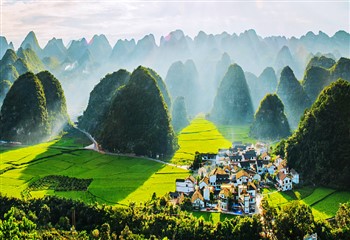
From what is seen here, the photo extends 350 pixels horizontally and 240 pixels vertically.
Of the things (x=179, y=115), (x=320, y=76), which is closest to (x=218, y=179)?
(x=179, y=115)

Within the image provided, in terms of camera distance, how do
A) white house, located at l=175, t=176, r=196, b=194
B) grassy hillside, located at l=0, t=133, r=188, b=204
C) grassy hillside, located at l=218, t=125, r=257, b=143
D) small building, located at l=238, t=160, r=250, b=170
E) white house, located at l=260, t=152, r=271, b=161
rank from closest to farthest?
grassy hillside, located at l=0, t=133, r=188, b=204 < white house, located at l=175, t=176, r=196, b=194 < small building, located at l=238, t=160, r=250, b=170 < white house, located at l=260, t=152, r=271, b=161 < grassy hillside, located at l=218, t=125, r=257, b=143

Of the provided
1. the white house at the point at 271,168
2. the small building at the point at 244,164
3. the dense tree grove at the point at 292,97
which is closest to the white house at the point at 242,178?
the white house at the point at 271,168

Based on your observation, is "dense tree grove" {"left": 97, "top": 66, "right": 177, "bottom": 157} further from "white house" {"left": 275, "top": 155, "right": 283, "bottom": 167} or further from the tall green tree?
the tall green tree

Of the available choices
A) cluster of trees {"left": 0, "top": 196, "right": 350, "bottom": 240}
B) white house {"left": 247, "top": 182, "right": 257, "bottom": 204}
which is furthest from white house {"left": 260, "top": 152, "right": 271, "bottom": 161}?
cluster of trees {"left": 0, "top": 196, "right": 350, "bottom": 240}

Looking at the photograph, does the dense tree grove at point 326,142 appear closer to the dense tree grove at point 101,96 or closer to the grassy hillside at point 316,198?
the grassy hillside at point 316,198

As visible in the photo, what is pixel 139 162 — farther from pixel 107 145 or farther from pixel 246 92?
pixel 246 92
